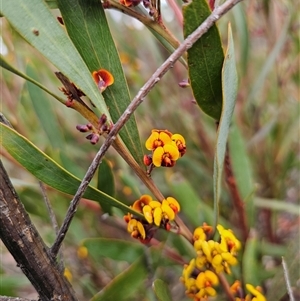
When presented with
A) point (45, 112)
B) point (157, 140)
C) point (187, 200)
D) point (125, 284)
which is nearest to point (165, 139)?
point (157, 140)

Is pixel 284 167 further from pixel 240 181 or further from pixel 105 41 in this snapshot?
pixel 105 41

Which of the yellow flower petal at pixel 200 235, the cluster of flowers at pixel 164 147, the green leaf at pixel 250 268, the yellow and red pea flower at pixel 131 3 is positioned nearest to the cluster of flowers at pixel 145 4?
the yellow and red pea flower at pixel 131 3

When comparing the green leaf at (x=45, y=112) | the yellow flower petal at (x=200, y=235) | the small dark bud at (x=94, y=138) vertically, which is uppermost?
the green leaf at (x=45, y=112)

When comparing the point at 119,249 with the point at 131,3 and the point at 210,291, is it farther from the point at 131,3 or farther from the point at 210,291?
the point at 131,3

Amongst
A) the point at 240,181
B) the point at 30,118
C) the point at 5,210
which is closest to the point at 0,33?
the point at 30,118

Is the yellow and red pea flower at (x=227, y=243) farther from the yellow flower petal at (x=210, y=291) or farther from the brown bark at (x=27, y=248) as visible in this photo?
the brown bark at (x=27, y=248)
